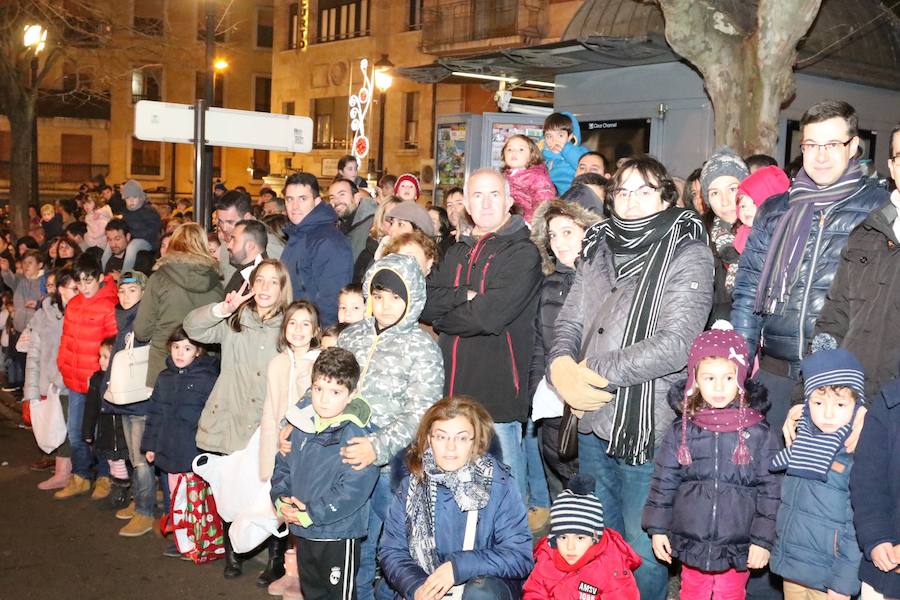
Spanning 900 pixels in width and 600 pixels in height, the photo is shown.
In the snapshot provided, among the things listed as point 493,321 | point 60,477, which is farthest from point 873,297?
point 60,477

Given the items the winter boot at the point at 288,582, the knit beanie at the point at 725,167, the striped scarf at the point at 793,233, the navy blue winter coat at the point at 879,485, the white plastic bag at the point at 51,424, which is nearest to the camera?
the navy blue winter coat at the point at 879,485

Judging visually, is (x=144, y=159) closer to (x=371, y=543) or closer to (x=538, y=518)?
(x=538, y=518)

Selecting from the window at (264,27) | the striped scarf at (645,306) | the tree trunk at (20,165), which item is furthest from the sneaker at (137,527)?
the window at (264,27)

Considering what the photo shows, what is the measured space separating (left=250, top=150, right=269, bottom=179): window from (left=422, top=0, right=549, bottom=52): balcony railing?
21.8 m

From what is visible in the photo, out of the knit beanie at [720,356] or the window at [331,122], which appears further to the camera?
the window at [331,122]

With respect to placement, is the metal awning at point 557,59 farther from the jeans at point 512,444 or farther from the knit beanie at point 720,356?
the knit beanie at point 720,356

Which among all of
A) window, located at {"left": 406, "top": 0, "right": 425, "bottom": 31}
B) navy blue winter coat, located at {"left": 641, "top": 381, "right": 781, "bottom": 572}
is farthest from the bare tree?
window, located at {"left": 406, "top": 0, "right": 425, "bottom": 31}

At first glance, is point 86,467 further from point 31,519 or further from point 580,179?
point 580,179

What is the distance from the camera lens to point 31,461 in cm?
944

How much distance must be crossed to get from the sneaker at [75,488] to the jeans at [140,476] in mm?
1137

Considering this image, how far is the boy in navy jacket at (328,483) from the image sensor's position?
5.07 m

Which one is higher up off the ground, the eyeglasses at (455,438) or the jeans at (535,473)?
the eyeglasses at (455,438)

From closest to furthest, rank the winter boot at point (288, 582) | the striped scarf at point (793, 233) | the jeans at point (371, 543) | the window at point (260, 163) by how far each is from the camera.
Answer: the striped scarf at point (793, 233)
the jeans at point (371, 543)
the winter boot at point (288, 582)
the window at point (260, 163)

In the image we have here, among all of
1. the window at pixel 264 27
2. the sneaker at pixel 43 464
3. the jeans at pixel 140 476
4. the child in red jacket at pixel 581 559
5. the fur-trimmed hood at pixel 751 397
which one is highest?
the window at pixel 264 27
